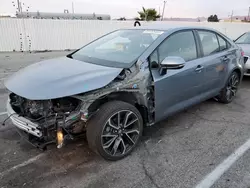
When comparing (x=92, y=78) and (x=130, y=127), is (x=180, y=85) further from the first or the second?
(x=92, y=78)

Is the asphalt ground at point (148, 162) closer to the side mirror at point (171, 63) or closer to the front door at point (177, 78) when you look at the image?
the front door at point (177, 78)

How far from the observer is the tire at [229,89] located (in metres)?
4.65

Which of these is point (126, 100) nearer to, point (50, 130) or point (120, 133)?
point (120, 133)

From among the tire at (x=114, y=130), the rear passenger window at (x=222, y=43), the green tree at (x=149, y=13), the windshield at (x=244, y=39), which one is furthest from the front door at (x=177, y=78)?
the green tree at (x=149, y=13)

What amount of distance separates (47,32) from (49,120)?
43.6 ft

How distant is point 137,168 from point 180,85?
4.52 feet

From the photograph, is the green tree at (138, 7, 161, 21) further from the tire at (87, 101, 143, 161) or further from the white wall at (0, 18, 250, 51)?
the tire at (87, 101, 143, 161)

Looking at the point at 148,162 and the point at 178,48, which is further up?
the point at 178,48

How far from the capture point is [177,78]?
3270mm

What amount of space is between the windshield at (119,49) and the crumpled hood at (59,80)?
0.24 meters

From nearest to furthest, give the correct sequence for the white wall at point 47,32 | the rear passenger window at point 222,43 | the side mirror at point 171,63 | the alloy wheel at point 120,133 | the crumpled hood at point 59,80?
the crumpled hood at point 59,80 < the alloy wheel at point 120,133 < the side mirror at point 171,63 < the rear passenger window at point 222,43 < the white wall at point 47,32

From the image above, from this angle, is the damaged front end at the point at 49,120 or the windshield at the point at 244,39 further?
the windshield at the point at 244,39

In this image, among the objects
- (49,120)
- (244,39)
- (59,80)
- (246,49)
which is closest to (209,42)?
(59,80)

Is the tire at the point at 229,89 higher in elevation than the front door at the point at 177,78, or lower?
lower
